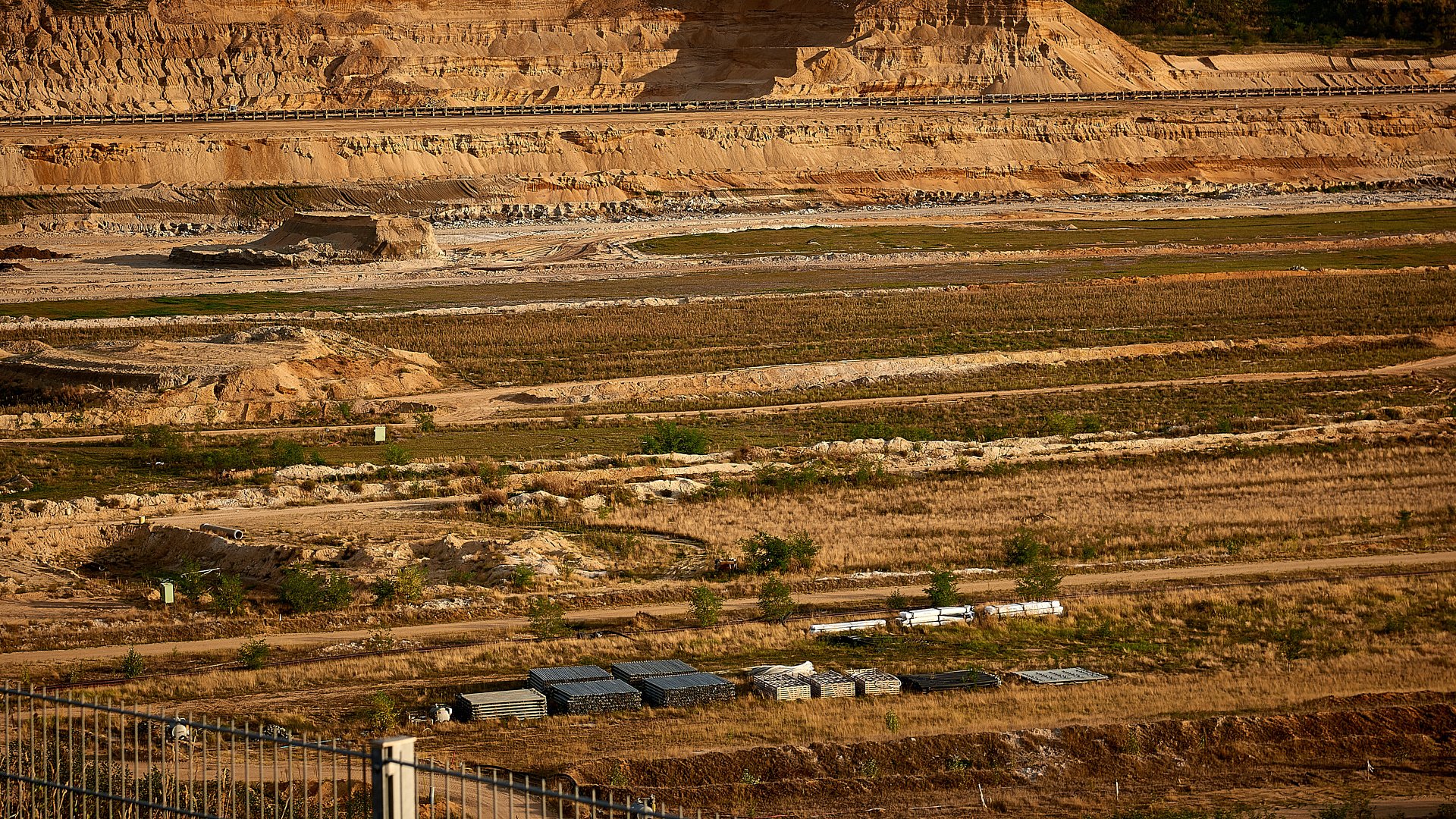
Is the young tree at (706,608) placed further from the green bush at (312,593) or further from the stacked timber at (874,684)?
the green bush at (312,593)

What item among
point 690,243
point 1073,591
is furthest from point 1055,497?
point 690,243

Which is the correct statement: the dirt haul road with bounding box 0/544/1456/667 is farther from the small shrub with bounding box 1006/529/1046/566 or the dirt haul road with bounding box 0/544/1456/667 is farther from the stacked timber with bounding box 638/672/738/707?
the stacked timber with bounding box 638/672/738/707

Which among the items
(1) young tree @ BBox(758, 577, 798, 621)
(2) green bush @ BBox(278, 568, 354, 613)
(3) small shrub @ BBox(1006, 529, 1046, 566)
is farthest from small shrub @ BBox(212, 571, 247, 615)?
(3) small shrub @ BBox(1006, 529, 1046, 566)

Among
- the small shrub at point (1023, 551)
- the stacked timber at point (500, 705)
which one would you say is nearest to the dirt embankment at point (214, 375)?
the small shrub at point (1023, 551)

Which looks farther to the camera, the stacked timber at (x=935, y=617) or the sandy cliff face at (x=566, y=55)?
the sandy cliff face at (x=566, y=55)

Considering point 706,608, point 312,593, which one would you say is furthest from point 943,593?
point 312,593

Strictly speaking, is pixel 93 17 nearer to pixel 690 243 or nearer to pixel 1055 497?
pixel 690 243
